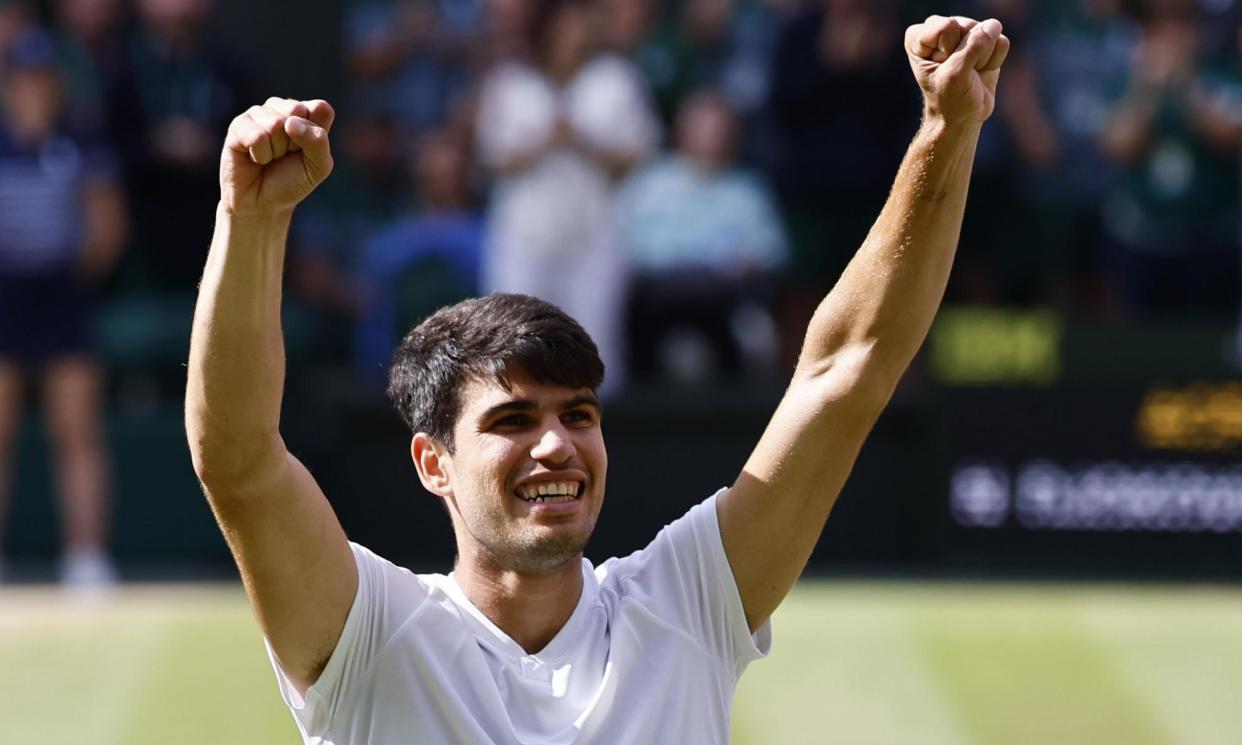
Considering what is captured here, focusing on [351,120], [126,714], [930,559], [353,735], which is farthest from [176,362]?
[353,735]

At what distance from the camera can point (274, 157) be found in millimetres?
2906

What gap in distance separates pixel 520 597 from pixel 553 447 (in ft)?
0.94

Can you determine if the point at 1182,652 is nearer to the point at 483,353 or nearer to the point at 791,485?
the point at 791,485

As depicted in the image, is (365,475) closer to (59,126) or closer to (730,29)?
(59,126)

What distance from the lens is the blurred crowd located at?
31.8 feet

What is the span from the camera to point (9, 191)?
31.4 feet

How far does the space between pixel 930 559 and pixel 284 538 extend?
23.5 ft

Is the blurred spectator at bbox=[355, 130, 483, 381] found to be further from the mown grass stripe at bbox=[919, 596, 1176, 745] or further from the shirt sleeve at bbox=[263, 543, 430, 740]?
the shirt sleeve at bbox=[263, 543, 430, 740]

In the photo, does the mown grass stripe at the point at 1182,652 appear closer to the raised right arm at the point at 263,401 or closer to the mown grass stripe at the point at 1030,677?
the mown grass stripe at the point at 1030,677

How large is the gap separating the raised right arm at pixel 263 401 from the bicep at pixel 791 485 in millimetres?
671

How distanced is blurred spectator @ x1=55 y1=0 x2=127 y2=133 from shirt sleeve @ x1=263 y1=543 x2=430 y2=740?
7.37m

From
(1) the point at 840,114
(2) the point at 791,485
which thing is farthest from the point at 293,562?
(1) the point at 840,114

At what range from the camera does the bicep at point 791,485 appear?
3.37 metres

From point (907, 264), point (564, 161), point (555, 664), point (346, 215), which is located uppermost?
point (564, 161)
